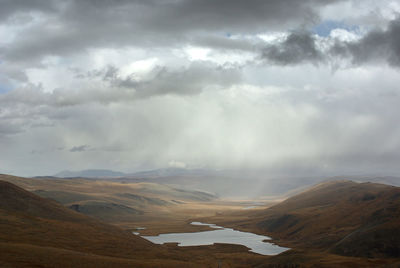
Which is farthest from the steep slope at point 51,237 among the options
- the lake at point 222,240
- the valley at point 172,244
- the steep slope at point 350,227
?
the steep slope at point 350,227

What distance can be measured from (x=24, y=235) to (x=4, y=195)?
46982mm

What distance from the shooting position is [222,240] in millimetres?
145625

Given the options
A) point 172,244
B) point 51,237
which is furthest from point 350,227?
point 51,237

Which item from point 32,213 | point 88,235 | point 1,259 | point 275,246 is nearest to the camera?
point 1,259

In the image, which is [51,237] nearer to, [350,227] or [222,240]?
[222,240]

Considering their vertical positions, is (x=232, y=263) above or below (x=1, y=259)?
below

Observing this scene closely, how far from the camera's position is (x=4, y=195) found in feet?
402

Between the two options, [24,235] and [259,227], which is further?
[259,227]

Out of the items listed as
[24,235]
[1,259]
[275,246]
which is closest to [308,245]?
[275,246]

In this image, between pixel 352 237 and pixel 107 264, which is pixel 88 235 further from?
pixel 352 237

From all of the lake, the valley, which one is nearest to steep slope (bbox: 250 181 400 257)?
the valley

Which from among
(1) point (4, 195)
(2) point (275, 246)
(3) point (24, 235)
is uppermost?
(1) point (4, 195)

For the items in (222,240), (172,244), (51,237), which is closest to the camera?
(51,237)

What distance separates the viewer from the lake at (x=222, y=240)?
125 m
